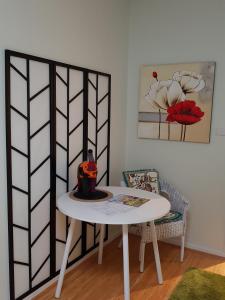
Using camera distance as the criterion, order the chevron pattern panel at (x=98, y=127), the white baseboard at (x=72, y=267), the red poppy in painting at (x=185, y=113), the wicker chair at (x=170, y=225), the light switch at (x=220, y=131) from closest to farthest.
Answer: the white baseboard at (x=72, y=267) < the wicker chair at (x=170, y=225) < the chevron pattern panel at (x=98, y=127) < the light switch at (x=220, y=131) < the red poppy in painting at (x=185, y=113)

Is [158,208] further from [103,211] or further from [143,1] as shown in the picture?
[143,1]

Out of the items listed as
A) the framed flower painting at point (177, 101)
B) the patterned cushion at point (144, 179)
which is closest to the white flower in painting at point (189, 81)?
the framed flower painting at point (177, 101)

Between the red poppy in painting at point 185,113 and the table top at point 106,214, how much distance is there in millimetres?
988

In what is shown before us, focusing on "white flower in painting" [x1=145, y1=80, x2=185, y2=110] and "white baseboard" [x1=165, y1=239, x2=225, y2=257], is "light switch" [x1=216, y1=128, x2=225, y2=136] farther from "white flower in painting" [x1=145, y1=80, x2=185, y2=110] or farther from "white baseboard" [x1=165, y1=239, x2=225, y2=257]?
"white baseboard" [x1=165, y1=239, x2=225, y2=257]

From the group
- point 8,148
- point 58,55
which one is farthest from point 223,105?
point 8,148

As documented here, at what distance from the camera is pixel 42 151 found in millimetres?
2107

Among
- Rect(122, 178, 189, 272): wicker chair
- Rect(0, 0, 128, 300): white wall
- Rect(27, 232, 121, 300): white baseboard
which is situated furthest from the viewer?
Rect(122, 178, 189, 272): wicker chair

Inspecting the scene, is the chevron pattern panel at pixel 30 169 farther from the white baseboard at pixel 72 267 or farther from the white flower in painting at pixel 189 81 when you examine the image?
the white flower in painting at pixel 189 81

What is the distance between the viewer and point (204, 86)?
2811 mm

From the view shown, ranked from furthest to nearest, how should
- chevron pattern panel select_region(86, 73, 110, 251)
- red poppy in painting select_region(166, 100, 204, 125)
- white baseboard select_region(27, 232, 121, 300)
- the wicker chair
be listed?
red poppy in painting select_region(166, 100, 204, 125)
chevron pattern panel select_region(86, 73, 110, 251)
the wicker chair
white baseboard select_region(27, 232, 121, 300)

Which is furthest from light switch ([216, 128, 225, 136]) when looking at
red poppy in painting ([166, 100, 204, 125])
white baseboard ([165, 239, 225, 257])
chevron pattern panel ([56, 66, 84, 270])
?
chevron pattern panel ([56, 66, 84, 270])

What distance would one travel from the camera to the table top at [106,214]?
184cm

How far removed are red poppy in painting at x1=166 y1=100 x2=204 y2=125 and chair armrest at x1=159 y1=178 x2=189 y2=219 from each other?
67cm

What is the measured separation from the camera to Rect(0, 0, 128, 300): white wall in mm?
1816
